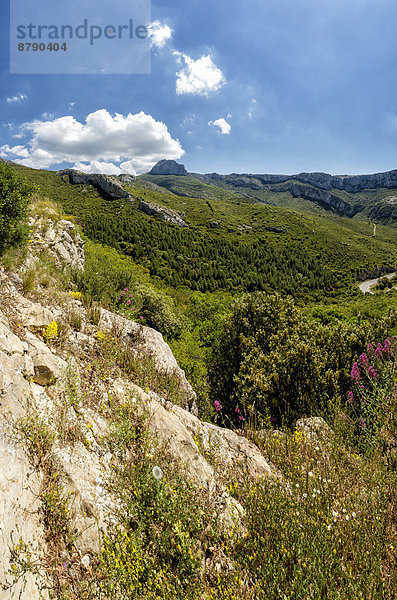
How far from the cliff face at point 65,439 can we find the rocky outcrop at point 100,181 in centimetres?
8692

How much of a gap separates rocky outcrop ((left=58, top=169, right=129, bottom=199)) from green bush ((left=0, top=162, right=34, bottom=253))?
272 ft

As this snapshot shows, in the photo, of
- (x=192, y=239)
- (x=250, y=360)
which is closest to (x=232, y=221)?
(x=192, y=239)

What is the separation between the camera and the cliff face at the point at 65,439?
2070 mm

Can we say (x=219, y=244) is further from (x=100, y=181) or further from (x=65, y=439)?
(x=65, y=439)

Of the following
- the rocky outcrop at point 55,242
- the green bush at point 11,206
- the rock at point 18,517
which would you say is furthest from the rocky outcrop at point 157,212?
the rock at point 18,517

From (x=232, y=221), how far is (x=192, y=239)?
34.2 m

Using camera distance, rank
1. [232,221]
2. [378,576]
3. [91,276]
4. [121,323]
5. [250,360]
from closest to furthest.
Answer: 1. [378,576]
2. [121,323]
3. [91,276]
4. [250,360]
5. [232,221]

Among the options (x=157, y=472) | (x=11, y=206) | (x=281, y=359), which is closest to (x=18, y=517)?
(x=157, y=472)

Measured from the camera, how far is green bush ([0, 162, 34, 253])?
227 inches

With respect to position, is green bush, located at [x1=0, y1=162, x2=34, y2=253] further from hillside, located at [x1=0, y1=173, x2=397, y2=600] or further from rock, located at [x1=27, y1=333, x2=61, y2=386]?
rock, located at [x1=27, y1=333, x2=61, y2=386]

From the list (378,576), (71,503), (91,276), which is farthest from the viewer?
(91,276)

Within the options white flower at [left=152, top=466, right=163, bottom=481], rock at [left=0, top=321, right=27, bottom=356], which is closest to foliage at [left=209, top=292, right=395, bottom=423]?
white flower at [left=152, top=466, right=163, bottom=481]

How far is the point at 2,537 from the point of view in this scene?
1.86 metres

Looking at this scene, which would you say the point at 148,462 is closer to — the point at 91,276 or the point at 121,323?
the point at 121,323
